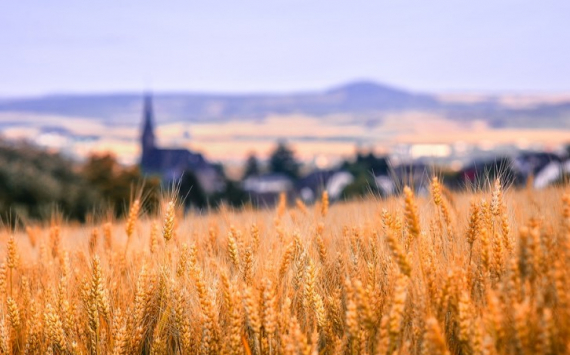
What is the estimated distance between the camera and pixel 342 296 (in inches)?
109

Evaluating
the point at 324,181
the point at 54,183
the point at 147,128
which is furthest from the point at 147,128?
the point at 54,183

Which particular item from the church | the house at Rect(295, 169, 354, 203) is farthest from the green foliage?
the church

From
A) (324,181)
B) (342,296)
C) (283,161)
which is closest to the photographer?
(342,296)

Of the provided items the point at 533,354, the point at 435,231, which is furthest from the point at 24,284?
the point at 533,354

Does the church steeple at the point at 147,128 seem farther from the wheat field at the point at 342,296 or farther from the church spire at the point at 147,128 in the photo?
the wheat field at the point at 342,296

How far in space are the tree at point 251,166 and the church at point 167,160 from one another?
479cm

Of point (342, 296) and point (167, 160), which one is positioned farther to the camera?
point (167, 160)

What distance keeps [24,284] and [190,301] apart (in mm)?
1208

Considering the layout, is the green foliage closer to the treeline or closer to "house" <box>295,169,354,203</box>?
the treeline

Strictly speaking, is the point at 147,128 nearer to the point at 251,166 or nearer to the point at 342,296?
the point at 251,166

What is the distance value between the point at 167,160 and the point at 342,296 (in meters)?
103

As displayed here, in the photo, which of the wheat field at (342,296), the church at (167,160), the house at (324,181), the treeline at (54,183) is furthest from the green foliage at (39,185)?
the church at (167,160)

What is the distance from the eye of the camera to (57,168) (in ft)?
93.6

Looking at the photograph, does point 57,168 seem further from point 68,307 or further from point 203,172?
point 203,172
